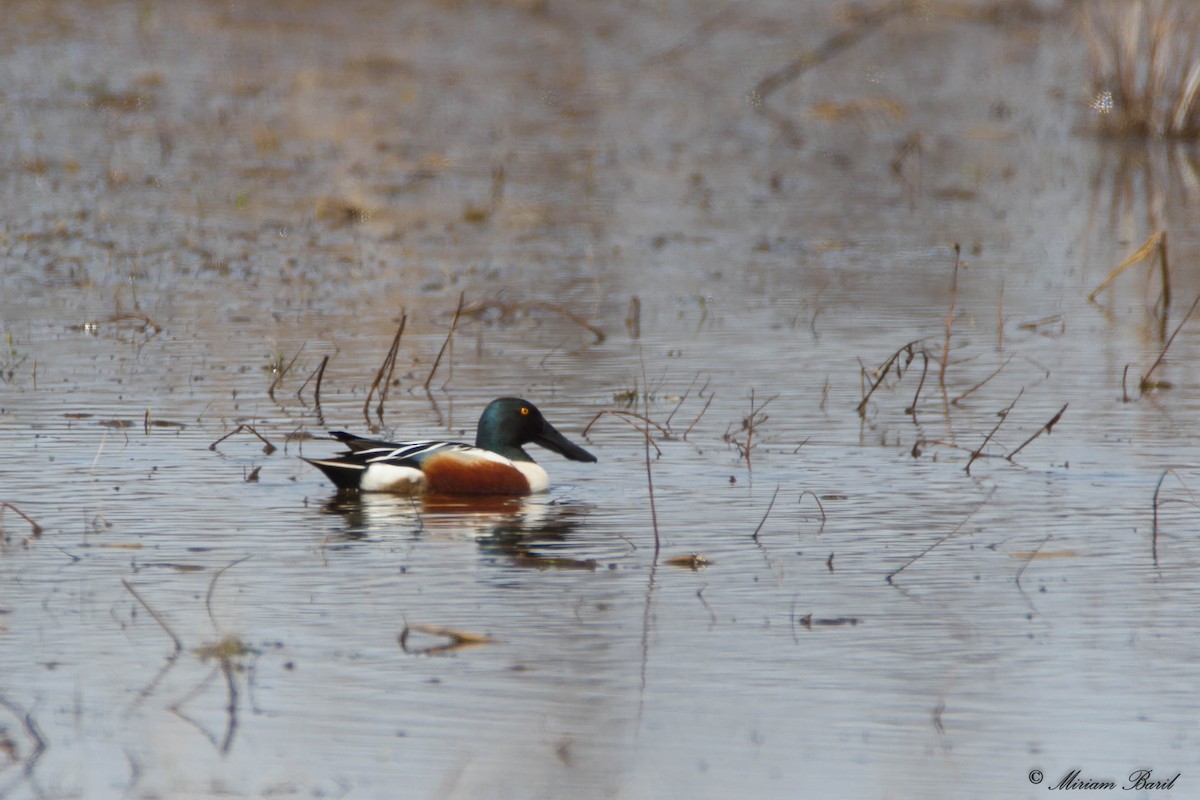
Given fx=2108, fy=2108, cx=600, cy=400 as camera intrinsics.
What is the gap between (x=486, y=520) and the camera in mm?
8930

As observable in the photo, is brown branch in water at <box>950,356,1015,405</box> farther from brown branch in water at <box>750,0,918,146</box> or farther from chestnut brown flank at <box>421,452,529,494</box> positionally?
brown branch in water at <box>750,0,918,146</box>

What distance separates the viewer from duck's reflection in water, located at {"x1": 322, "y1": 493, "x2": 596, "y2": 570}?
Answer: 26.8ft

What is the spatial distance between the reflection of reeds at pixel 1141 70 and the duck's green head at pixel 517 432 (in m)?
13.9

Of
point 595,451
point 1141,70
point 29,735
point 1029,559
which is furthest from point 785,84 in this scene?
point 29,735

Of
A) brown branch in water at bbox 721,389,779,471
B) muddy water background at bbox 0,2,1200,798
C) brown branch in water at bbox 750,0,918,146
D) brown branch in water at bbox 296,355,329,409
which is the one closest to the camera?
muddy water background at bbox 0,2,1200,798

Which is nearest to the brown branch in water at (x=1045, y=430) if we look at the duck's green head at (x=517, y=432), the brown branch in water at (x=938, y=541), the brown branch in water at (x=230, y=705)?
the brown branch in water at (x=938, y=541)

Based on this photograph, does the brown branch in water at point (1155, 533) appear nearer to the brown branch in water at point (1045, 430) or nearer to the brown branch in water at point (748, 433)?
the brown branch in water at point (1045, 430)

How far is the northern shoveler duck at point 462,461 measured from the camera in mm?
9297

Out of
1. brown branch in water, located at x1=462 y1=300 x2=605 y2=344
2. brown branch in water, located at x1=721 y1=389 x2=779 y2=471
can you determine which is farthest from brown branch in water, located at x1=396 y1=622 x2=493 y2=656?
brown branch in water, located at x1=462 y1=300 x2=605 y2=344

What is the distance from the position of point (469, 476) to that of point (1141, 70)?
57.1 feet

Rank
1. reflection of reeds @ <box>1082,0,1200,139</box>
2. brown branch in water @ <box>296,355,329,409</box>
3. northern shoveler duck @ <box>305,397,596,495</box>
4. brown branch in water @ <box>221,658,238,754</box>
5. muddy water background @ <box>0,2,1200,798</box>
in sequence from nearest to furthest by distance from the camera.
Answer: brown branch in water @ <box>221,658,238,754</box> < muddy water background @ <box>0,2,1200,798</box> < northern shoveler duck @ <box>305,397,596,495</box> < brown branch in water @ <box>296,355,329,409</box> < reflection of reeds @ <box>1082,0,1200,139</box>

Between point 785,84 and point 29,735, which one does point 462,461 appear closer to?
point 29,735

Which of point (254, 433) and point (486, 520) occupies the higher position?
point (254, 433)

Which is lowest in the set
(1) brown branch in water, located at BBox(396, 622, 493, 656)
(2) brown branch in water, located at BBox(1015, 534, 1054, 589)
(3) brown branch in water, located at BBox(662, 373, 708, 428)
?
(1) brown branch in water, located at BBox(396, 622, 493, 656)
